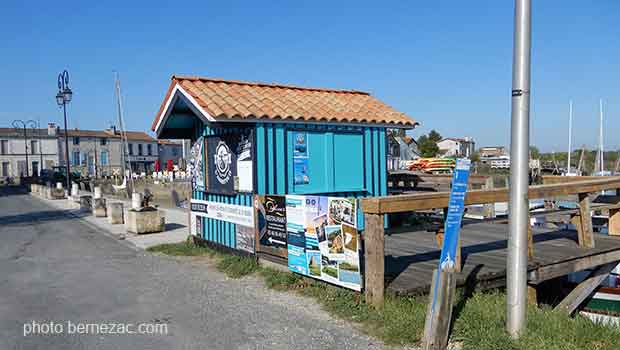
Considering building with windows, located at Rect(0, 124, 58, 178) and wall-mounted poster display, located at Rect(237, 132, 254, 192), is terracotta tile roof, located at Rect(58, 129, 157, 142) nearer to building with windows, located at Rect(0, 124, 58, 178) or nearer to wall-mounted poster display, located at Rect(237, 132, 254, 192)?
building with windows, located at Rect(0, 124, 58, 178)

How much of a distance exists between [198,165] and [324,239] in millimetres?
4993

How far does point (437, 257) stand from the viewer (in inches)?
291

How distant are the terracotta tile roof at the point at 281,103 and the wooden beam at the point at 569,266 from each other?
4.23m

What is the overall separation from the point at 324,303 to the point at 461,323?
5.83 feet

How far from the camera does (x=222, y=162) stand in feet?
31.1

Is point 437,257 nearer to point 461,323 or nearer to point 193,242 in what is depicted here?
point 461,323

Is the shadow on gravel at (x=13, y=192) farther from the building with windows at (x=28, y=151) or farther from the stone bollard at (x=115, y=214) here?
the stone bollard at (x=115, y=214)

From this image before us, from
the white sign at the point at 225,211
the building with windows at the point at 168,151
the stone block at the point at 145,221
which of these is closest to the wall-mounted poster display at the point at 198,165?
the white sign at the point at 225,211

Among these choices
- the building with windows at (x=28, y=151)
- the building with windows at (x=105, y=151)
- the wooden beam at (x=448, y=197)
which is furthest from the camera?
the building with windows at (x=105, y=151)

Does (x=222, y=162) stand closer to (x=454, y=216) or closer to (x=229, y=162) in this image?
(x=229, y=162)

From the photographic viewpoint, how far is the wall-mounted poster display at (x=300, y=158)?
29.2ft

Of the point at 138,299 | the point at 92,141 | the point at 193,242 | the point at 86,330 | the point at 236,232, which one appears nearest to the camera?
the point at 86,330

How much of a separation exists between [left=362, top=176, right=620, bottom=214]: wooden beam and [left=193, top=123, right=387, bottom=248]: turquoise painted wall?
10.8ft

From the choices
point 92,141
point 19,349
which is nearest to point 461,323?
point 19,349
